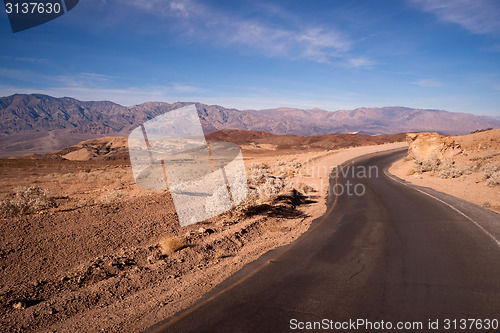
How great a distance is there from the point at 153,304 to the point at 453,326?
577 centimetres

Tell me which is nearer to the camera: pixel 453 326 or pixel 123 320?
pixel 453 326

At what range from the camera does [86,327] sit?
4789 millimetres

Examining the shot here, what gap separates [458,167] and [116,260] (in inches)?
1004

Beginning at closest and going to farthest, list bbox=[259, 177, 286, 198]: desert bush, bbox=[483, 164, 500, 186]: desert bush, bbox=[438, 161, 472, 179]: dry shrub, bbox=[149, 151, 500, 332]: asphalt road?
bbox=[149, 151, 500, 332]: asphalt road, bbox=[259, 177, 286, 198]: desert bush, bbox=[483, 164, 500, 186]: desert bush, bbox=[438, 161, 472, 179]: dry shrub

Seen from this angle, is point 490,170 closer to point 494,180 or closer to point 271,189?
point 494,180

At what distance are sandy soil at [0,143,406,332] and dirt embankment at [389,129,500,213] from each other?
10.9 metres

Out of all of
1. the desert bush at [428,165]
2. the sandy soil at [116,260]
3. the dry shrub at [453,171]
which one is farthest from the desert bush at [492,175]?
the sandy soil at [116,260]

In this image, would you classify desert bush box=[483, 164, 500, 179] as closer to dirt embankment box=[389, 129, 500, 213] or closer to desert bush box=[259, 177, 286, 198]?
dirt embankment box=[389, 129, 500, 213]

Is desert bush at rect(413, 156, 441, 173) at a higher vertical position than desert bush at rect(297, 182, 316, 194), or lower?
higher

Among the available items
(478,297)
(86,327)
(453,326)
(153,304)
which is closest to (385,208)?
(478,297)

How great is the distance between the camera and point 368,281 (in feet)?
19.7

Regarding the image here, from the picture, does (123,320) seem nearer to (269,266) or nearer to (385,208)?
(269,266)

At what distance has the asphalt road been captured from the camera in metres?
4.77

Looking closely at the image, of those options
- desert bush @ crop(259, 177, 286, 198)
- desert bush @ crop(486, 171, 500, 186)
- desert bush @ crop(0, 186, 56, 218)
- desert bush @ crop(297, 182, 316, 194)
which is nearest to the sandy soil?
desert bush @ crop(0, 186, 56, 218)
